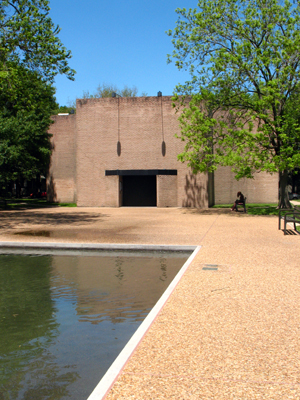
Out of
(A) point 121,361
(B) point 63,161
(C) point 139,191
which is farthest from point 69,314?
(B) point 63,161

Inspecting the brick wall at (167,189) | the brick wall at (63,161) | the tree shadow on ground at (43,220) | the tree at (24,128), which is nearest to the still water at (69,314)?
the tree shadow on ground at (43,220)

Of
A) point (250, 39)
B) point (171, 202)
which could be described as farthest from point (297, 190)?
point (250, 39)

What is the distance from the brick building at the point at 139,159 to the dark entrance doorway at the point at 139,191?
78.5 inches

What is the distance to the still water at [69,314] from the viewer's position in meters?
4.05

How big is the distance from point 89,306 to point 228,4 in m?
20.1

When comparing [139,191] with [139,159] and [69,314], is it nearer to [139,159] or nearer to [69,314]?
[139,159]

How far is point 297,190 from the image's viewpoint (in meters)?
51.0

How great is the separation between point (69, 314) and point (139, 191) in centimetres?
2865

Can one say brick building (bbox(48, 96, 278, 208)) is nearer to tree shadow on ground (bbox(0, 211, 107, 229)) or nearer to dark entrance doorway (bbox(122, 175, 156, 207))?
dark entrance doorway (bbox(122, 175, 156, 207))

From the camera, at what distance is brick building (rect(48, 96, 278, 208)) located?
30016 millimetres

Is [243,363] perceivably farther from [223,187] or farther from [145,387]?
[223,187]

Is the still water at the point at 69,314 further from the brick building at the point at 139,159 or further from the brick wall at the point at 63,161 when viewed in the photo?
the brick wall at the point at 63,161

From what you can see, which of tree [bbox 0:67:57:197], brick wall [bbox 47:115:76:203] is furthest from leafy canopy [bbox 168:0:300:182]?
brick wall [bbox 47:115:76:203]

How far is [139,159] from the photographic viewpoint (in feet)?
99.9
